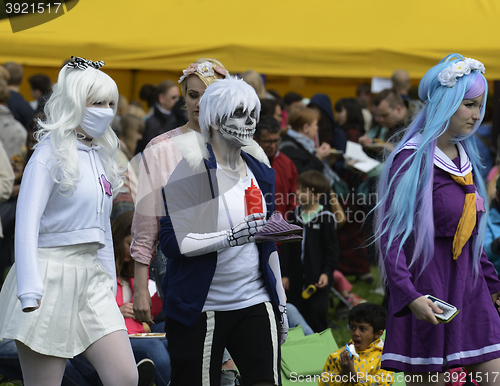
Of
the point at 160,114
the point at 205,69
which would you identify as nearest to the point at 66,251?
the point at 205,69

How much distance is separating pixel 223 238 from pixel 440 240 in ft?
3.17

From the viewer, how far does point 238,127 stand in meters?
3.03

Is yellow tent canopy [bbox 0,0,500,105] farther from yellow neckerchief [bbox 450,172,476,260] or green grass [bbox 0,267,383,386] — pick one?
yellow neckerchief [bbox 450,172,476,260]

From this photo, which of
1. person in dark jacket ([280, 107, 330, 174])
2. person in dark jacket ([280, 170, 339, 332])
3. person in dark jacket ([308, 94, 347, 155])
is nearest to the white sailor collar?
person in dark jacket ([280, 170, 339, 332])

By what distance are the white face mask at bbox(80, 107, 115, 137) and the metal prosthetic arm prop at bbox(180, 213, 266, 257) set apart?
24.2 inches

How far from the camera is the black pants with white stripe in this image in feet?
9.71

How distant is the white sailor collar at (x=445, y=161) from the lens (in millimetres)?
3088

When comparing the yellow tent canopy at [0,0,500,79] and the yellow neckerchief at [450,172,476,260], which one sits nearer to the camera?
the yellow neckerchief at [450,172,476,260]

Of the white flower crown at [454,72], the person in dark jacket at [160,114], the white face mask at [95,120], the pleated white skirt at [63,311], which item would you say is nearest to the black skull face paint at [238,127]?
the white face mask at [95,120]

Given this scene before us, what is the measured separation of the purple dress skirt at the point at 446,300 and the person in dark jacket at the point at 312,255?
114 inches

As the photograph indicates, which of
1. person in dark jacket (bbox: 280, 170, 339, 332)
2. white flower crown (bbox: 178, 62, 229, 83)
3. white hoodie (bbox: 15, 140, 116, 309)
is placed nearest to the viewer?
white hoodie (bbox: 15, 140, 116, 309)

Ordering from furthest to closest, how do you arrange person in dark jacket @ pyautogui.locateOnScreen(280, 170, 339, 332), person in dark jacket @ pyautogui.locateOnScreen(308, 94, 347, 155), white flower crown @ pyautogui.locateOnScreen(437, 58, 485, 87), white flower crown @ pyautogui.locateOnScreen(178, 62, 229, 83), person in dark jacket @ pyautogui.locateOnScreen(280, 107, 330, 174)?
person in dark jacket @ pyautogui.locateOnScreen(308, 94, 347, 155) → person in dark jacket @ pyautogui.locateOnScreen(280, 107, 330, 174) → person in dark jacket @ pyautogui.locateOnScreen(280, 170, 339, 332) → white flower crown @ pyautogui.locateOnScreen(178, 62, 229, 83) → white flower crown @ pyautogui.locateOnScreen(437, 58, 485, 87)

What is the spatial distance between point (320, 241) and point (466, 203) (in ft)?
10.2

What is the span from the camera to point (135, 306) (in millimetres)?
3400
